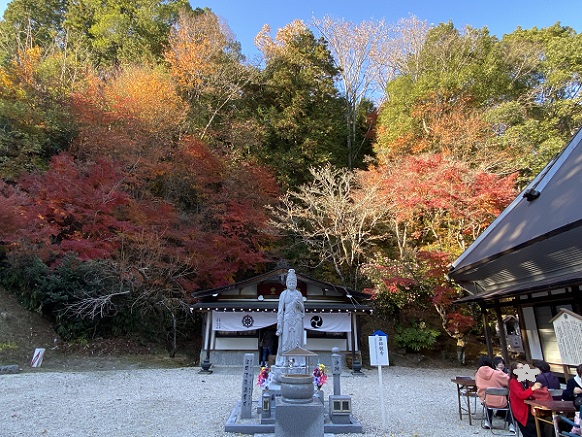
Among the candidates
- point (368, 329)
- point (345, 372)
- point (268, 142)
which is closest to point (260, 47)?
point (268, 142)

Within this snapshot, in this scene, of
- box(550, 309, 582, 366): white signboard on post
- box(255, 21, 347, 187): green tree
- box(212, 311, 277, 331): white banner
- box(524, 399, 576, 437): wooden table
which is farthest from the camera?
box(255, 21, 347, 187): green tree

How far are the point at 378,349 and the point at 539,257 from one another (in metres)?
3.82

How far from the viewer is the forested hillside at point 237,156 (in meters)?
13.7

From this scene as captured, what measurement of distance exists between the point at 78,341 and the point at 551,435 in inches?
544

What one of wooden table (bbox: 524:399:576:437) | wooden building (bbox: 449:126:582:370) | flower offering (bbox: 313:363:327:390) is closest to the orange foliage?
wooden building (bbox: 449:126:582:370)

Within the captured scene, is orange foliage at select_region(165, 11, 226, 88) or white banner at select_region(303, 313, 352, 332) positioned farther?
orange foliage at select_region(165, 11, 226, 88)

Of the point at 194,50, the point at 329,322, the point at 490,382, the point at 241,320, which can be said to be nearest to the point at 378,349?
the point at 490,382

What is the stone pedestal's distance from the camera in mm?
5191

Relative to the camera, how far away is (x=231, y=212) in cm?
1662

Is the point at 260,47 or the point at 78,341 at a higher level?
the point at 260,47

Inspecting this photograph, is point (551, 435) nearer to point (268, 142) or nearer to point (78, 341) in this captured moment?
point (78, 341)

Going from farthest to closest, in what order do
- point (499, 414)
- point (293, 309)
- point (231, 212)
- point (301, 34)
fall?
point (301, 34), point (231, 212), point (293, 309), point (499, 414)

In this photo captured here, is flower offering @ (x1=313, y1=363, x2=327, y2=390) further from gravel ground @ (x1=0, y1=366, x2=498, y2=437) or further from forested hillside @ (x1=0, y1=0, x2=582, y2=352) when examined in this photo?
forested hillside @ (x1=0, y1=0, x2=582, y2=352)

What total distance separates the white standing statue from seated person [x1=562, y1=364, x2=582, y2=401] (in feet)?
15.8
